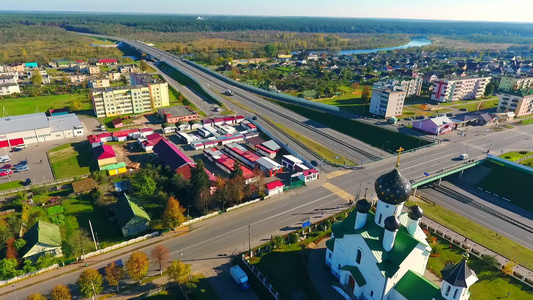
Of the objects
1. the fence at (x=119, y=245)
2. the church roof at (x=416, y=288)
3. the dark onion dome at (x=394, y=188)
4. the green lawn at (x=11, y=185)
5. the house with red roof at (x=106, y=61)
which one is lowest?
the green lawn at (x=11, y=185)

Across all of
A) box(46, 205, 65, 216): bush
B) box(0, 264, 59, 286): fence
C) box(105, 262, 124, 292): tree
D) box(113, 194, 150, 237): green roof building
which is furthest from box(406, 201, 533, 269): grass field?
box(46, 205, 65, 216): bush

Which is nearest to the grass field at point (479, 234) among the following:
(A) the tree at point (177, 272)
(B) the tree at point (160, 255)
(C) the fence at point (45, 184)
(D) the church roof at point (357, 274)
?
(D) the church roof at point (357, 274)

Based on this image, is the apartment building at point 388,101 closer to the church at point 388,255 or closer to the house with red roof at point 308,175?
the house with red roof at point 308,175

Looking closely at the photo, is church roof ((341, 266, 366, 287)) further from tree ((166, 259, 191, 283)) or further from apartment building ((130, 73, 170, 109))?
apartment building ((130, 73, 170, 109))

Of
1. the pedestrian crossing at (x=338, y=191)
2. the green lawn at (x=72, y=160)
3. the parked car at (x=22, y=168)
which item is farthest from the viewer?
the green lawn at (x=72, y=160)

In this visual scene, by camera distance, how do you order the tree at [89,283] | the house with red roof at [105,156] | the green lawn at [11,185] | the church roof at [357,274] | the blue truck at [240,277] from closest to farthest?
the tree at [89,283] → the church roof at [357,274] → the blue truck at [240,277] → the green lawn at [11,185] → the house with red roof at [105,156]
